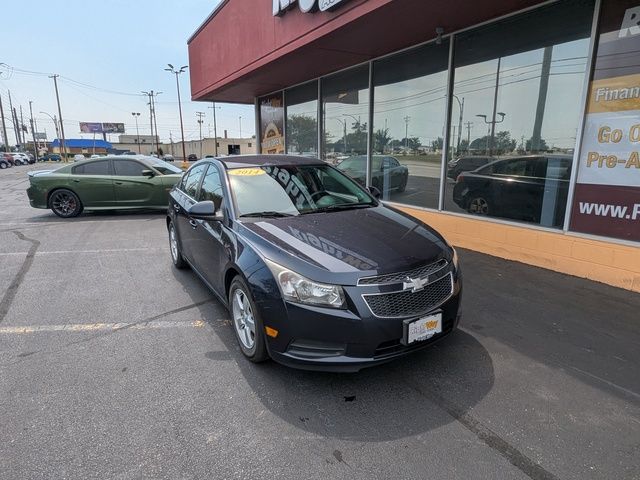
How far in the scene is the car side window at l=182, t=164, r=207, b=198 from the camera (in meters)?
4.68

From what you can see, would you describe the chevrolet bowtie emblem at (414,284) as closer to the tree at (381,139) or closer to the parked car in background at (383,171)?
the parked car in background at (383,171)

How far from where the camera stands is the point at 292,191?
3834 mm

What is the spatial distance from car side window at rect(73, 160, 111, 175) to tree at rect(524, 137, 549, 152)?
9.09 meters

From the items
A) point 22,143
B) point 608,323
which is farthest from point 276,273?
point 22,143

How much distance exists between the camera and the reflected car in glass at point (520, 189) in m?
5.25

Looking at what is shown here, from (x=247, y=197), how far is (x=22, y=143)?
113 metres

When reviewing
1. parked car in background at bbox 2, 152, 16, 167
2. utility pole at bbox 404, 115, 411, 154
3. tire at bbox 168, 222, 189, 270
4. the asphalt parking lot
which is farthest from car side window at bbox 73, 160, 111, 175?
parked car in background at bbox 2, 152, 16, 167

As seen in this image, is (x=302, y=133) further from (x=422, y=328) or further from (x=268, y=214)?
(x=422, y=328)

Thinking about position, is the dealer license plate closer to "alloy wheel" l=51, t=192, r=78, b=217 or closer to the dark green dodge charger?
the dark green dodge charger

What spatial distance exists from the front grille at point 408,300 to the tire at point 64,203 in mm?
9636

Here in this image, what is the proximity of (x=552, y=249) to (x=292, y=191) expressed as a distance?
140 inches

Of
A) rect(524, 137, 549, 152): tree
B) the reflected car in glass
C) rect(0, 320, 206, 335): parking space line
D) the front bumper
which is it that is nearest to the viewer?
the front bumper

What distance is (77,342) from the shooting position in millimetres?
3523

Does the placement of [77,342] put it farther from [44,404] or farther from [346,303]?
[346,303]
